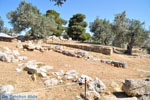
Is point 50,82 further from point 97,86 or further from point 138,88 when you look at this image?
point 138,88

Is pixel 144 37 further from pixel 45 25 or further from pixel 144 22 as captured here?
pixel 45 25

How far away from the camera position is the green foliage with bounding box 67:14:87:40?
27.9 meters

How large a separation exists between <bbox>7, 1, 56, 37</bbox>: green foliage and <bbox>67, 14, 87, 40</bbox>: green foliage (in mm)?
10855

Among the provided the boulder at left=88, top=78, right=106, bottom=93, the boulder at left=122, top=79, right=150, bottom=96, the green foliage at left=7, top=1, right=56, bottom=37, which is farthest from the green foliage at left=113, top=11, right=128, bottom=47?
the boulder at left=88, top=78, right=106, bottom=93

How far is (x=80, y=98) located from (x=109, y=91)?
141cm

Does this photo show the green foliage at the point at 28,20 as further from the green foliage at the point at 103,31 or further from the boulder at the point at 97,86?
the boulder at the point at 97,86

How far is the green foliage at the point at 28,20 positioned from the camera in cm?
1683

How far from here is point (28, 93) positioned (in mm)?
2977

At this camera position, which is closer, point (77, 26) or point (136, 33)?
point (136, 33)

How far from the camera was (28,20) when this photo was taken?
1661 cm

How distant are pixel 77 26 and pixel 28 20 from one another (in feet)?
47.1

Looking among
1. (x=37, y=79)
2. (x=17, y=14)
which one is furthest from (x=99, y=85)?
(x=17, y=14)

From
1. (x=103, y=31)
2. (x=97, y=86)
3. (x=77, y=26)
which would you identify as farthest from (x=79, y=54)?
(x=77, y=26)

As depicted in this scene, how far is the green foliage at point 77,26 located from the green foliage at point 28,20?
10.9 metres
